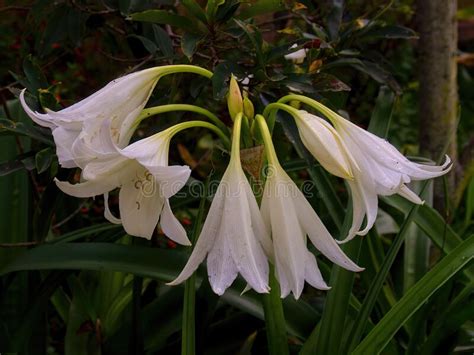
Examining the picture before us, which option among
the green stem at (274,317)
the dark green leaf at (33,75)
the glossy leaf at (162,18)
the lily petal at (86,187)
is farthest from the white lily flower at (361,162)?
the dark green leaf at (33,75)

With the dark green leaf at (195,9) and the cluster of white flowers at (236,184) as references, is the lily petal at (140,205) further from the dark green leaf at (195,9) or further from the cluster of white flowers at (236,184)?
the dark green leaf at (195,9)

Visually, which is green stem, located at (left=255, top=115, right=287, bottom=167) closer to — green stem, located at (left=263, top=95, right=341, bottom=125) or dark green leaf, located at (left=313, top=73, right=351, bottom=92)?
green stem, located at (left=263, top=95, right=341, bottom=125)

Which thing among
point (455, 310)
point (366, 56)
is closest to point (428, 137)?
point (366, 56)

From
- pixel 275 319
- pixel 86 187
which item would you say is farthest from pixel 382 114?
pixel 86 187

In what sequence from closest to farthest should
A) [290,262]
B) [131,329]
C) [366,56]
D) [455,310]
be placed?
[290,262] < [455,310] < [131,329] < [366,56]

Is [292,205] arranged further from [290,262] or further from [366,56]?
[366,56]

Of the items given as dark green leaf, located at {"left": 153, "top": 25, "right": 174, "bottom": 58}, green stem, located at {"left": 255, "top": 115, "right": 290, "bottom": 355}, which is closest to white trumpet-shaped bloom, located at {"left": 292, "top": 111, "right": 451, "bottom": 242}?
green stem, located at {"left": 255, "top": 115, "right": 290, "bottom": 355}

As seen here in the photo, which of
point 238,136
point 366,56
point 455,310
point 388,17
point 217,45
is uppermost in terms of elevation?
point 238,136
